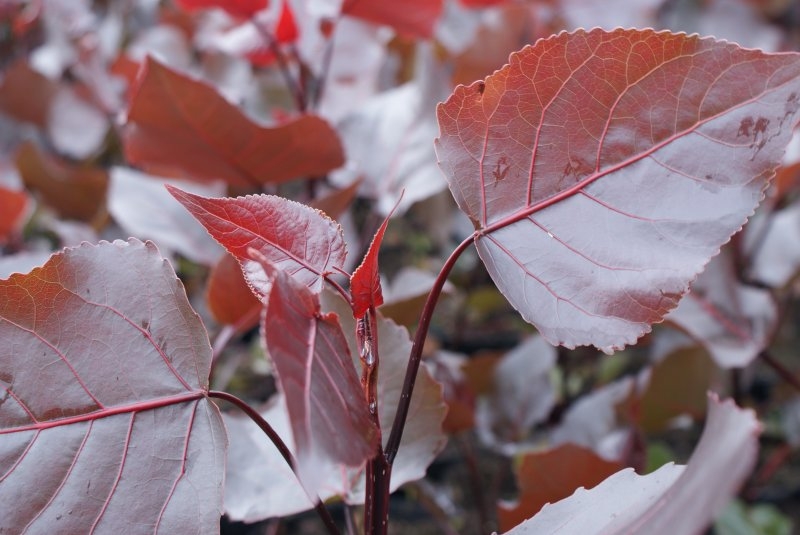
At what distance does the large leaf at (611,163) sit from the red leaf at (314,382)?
12cm

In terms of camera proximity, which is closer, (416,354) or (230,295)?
(416,354)

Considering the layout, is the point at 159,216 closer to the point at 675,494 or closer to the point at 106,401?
the point at 106,401

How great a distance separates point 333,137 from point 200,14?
32.7 inches

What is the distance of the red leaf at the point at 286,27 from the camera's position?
78cm

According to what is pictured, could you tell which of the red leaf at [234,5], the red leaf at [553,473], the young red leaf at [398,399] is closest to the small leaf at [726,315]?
the red leaf at [553,473]

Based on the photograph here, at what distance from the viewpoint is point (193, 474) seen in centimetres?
38

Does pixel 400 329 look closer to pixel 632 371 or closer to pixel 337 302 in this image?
pixel 337 302

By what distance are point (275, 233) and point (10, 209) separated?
670 millimetres

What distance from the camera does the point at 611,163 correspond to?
1.28 feet

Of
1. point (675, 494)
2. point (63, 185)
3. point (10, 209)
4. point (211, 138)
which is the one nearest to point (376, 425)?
point (675, 494)

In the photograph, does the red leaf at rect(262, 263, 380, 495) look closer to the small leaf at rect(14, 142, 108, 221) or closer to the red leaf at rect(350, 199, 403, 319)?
the red leaf at rect(350, 199, 403, 319)

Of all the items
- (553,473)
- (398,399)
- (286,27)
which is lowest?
(553,473)

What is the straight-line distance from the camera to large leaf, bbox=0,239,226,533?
0.37 meters

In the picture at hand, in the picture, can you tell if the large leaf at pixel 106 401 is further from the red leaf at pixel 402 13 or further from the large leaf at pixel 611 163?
the red leaf at pixel 402 13
